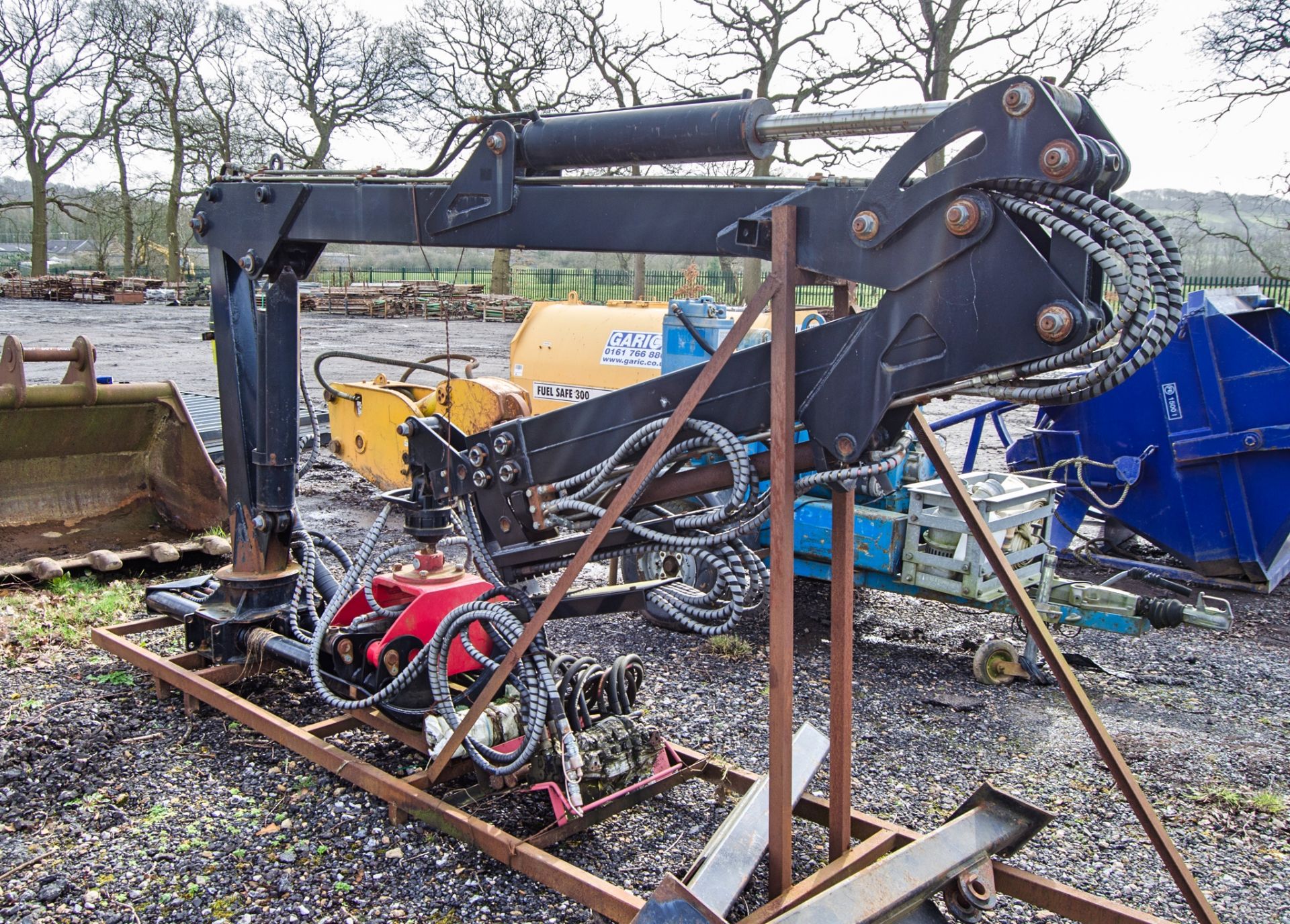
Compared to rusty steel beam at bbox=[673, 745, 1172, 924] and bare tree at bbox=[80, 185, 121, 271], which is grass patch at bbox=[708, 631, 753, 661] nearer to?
rusty steel beam at bbox=[673, 745, 1172, 924]

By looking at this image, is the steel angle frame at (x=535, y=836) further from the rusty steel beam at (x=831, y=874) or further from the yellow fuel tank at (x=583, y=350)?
the yellow fuel tank at (x=583, y=350)

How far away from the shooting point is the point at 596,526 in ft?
9.93

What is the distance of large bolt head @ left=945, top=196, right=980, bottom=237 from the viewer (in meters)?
2.42

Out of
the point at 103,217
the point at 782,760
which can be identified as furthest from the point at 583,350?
the point at 103,217

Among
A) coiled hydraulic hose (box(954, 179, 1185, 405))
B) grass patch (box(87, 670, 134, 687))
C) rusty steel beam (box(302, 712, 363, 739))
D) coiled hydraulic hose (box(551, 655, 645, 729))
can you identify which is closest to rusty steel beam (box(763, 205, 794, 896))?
coiled hydraulic hose (box(954, 179, 1185, 405))

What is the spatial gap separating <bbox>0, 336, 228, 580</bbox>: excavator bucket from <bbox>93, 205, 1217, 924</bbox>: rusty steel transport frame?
329cm

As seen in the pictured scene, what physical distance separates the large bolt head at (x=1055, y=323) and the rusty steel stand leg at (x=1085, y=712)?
0.63 metres

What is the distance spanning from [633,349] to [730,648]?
3163 millimetres

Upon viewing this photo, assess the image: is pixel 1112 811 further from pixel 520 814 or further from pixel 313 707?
pixel 313 707

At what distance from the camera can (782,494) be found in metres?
2.76

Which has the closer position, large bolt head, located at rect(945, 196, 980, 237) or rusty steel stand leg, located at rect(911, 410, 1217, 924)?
large bolt head, located at rect(945, 196, 980, 237)

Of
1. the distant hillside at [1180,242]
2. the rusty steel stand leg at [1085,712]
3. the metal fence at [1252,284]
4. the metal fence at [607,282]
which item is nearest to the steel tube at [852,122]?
the rusty steel stand leg at [1085,712]

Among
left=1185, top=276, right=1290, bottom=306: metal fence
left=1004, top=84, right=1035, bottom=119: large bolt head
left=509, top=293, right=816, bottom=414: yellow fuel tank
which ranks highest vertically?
left=1185, top=276, right=1290, bottom=306: metal fence

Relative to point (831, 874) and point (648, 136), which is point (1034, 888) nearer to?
point (831, 874)
